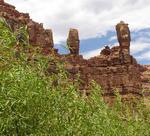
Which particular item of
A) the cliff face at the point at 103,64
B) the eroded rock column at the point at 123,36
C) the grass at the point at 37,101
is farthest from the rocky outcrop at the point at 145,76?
the grass at the point at 37,101

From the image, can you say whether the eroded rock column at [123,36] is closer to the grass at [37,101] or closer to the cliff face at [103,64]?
the cliff face at [103,64]

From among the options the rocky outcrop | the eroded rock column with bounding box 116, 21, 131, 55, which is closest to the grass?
the eroded rock column with bounding box 116, 21, 131, 55

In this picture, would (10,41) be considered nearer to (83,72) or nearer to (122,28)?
(83,72)

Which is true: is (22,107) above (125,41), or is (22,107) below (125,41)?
below

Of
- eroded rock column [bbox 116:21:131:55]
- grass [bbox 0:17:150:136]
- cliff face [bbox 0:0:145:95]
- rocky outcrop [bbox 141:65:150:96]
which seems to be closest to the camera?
grass [bbox 0:17:150:136]

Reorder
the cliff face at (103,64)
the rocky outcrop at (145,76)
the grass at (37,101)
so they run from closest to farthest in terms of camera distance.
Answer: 1. the grass at (37,101)
2. the cliff face at (103,64)
3. the rocky outcrop at (145,76)

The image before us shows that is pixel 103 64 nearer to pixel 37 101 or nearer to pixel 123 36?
pixel 123 36

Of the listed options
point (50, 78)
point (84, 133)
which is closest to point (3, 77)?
point (50, 78)

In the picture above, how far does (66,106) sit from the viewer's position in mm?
14508

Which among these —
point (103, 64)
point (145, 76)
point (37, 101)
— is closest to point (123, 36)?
point (103, 64)

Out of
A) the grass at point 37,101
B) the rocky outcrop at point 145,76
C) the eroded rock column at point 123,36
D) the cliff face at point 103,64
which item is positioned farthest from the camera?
the rocky outcrop at point 145,76

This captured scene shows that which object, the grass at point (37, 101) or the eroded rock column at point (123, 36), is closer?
the grass at point (37, 101)

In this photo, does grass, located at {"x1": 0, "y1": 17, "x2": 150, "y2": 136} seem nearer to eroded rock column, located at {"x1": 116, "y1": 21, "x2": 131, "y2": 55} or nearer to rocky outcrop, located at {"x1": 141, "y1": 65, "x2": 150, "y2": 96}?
eroded rock column, located at {"x1": 116, "y1": 21, "x2": 131, "y2": 55}

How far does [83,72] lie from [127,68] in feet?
22.6
